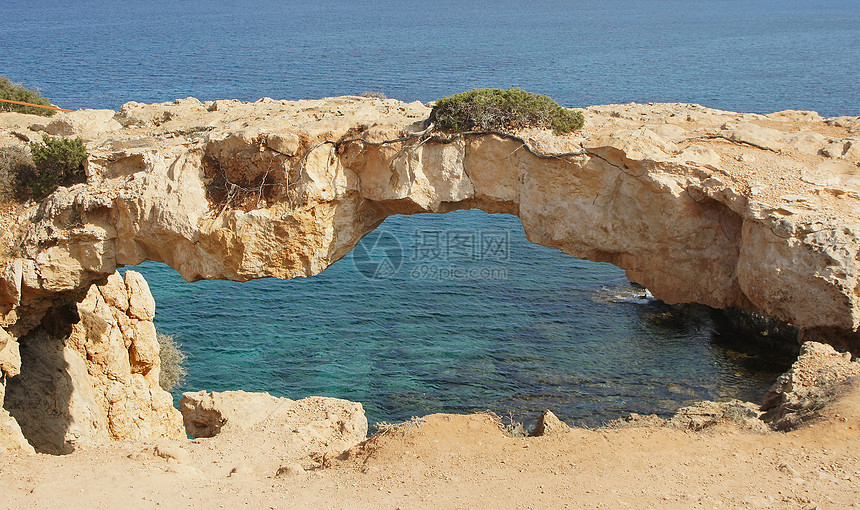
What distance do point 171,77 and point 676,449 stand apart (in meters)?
64.7

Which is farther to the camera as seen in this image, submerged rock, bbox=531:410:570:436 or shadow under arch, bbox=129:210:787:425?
shadow under arch, bbox=129:210:787:425

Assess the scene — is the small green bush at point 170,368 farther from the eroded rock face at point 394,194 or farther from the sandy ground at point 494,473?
the sandy ground at point 494,473

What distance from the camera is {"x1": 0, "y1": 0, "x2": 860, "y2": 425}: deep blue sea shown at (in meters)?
23.3

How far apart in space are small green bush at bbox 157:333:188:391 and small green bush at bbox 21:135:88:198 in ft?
32.6

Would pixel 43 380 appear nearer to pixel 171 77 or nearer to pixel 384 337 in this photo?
pixel 384 337

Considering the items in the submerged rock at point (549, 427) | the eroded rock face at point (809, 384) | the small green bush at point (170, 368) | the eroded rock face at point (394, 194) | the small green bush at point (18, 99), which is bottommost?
the small green bush at point (170, 368)

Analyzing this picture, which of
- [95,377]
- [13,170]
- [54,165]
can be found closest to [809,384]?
[54,165]

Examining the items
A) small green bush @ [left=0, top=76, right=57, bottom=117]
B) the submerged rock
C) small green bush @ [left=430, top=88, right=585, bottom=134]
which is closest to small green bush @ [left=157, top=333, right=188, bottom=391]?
small green bush @ [left=0, top=76, right=57, bottom=117]

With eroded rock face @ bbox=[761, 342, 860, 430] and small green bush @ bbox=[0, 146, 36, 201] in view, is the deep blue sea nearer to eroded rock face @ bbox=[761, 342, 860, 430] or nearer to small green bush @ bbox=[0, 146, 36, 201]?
eroded rock face @ bbox=[761, 342, 860, 430]

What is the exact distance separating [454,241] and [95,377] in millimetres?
18554

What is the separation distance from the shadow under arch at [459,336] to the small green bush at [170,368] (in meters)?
0.39

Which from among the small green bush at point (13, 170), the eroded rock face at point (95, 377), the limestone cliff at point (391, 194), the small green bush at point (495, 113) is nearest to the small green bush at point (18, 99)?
the small green bush at point (13, 170)

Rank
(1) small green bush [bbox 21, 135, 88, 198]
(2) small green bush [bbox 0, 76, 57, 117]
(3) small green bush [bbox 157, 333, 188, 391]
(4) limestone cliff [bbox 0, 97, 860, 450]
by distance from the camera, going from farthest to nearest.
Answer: (3) small green bush [bbox 157, 333, 188, 391] → (2) small green bush [bbox 0, 76, 57, 117] → (1) small green bush [bbox 21, 135, 88, 198] → (4) limestone cliff [bbox 0, 97, 860, 450]

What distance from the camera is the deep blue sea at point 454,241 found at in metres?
23.3
